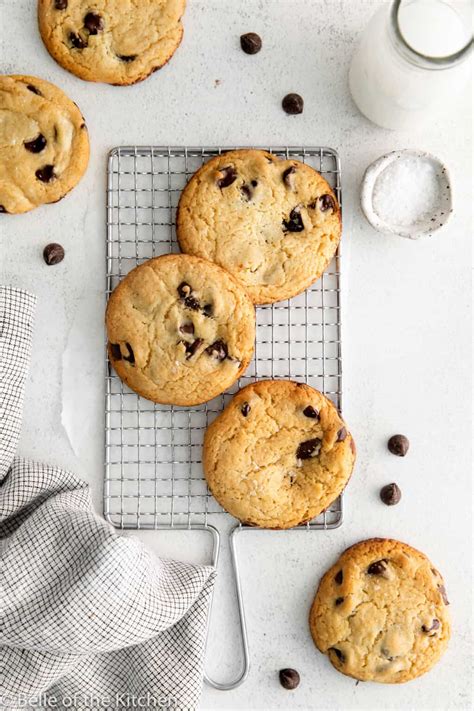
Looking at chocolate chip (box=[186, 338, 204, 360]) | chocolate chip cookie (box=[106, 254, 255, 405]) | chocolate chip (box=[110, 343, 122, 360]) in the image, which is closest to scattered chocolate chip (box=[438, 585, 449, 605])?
chocolate chip cookie (box=[106, 254, 255, 405])

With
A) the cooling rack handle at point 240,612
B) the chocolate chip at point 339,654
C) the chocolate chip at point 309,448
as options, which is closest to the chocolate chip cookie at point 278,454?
the chocolate chip at point 309,448

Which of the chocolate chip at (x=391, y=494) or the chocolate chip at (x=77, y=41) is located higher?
the chocolate chip at (x=77, y=41)

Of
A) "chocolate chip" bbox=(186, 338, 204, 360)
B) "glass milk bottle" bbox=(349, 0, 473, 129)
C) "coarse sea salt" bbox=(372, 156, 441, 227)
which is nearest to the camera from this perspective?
"glass milk bottle" bbox=(349, 0, 473, 129)

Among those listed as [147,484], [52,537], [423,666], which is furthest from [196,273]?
[423,666]

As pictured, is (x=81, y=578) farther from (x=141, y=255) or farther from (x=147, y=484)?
(x=141, y=255)

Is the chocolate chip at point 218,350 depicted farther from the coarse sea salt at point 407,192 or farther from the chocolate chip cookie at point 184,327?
the coarse sea salt at point 407,192

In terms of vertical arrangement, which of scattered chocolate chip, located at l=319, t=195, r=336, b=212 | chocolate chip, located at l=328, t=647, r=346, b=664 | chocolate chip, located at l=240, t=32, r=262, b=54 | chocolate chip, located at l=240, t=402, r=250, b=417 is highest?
chocolate chip, located at l=240, t=32, r=262, b=54

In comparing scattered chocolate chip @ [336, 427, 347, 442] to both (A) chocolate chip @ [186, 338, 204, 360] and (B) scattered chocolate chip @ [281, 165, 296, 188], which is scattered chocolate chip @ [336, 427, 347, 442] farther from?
(B) scattered chocolate chip @ [281, 165, 296, 188]

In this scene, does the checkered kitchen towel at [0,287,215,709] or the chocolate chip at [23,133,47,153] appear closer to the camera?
the checkered kitchen towel at [0,287,215,709]
